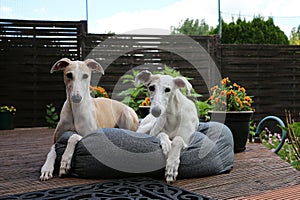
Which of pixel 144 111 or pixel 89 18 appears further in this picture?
pixel 89 18

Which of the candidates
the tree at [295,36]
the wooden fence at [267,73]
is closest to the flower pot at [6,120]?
the wooden fence at [267,73]

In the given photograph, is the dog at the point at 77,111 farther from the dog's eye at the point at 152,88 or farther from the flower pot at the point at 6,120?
the flower pot at the point at 6,120

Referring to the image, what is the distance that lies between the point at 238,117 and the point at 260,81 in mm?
3218

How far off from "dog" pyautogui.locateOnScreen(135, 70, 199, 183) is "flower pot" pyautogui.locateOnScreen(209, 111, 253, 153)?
23.3 inches

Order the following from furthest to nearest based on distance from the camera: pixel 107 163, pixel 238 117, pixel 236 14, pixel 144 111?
pixel 236 14 < pixel 144 111 < pixel 238 117 < pixel 107 163

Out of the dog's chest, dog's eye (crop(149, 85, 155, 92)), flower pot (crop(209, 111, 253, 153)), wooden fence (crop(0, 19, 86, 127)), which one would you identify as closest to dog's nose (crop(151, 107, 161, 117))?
dog's eye (crop(149, 85, 155, 92))

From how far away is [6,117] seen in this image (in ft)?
18.8

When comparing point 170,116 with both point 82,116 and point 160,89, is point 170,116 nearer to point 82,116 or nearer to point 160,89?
point 160,89

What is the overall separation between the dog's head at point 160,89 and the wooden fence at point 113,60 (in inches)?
129

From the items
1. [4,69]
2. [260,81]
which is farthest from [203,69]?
→ [4,69]

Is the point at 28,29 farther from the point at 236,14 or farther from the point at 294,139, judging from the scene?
the point at 294,139

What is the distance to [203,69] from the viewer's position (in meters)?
6.20

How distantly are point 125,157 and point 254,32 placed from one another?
6.20 meters

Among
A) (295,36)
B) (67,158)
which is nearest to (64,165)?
(67,158)
